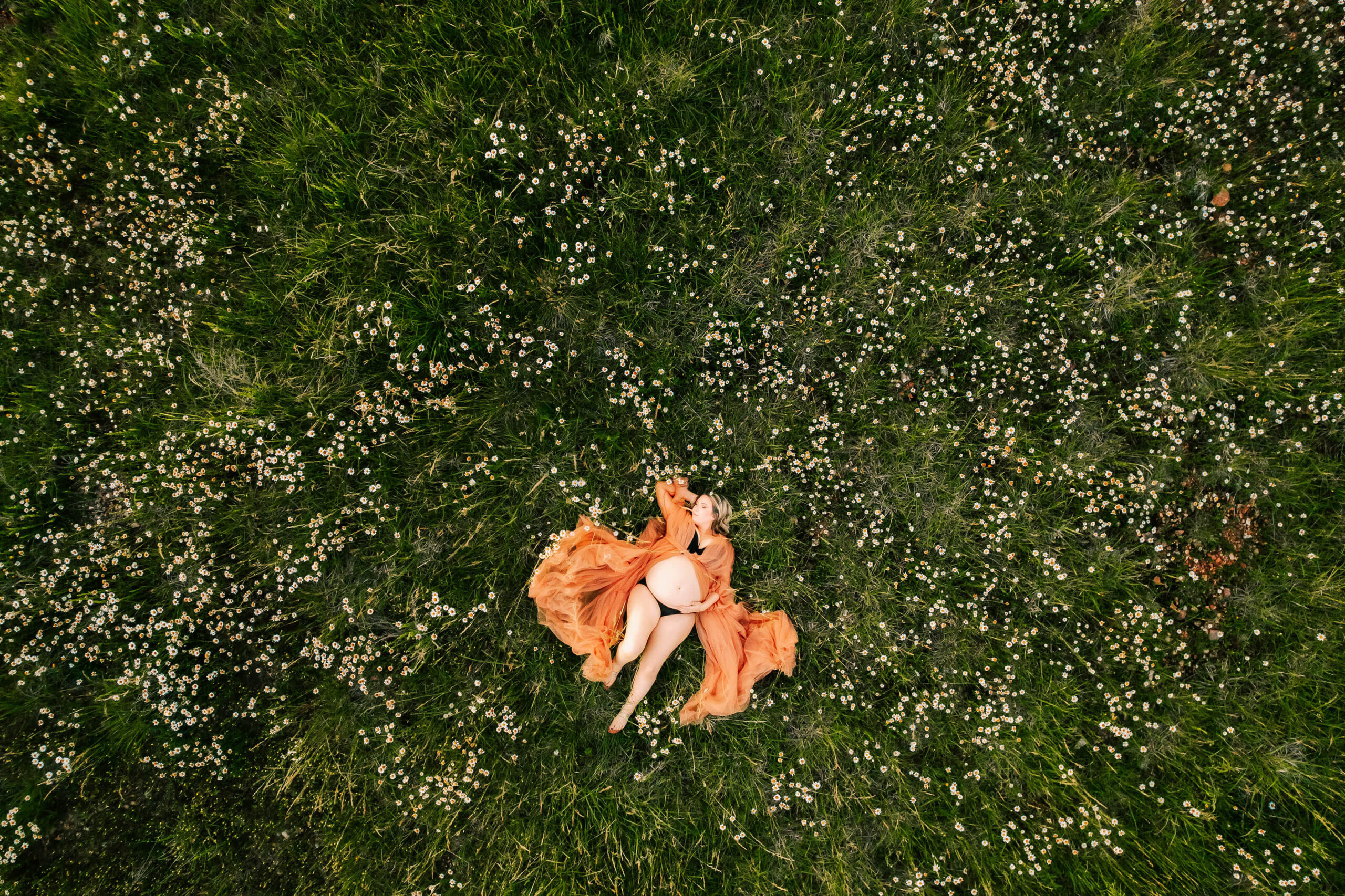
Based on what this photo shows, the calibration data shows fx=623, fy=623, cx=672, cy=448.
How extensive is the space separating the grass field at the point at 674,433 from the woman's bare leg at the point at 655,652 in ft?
0.60

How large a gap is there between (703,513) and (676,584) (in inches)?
18.1

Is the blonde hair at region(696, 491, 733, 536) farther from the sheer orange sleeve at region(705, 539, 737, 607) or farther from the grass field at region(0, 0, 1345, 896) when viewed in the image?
the grass field at region(0, 0, 1345, 896)

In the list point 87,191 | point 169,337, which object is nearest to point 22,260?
point 87,191

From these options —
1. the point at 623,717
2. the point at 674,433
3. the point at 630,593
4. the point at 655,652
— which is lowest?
the point at 623,717

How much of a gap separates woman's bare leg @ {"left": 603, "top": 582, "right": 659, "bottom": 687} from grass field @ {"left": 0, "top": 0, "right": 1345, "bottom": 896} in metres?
0.47

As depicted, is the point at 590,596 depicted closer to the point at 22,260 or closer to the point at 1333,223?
the point at 22,260

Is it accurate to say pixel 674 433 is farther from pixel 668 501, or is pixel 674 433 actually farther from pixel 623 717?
pixel 623 717

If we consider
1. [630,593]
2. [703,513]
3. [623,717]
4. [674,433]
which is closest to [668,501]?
[703,513]

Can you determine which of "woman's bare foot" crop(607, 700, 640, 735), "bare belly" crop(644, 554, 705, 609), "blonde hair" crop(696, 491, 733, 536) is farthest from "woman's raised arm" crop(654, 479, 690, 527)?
"woman's bare foot" crop(607, 700, 640, 735)

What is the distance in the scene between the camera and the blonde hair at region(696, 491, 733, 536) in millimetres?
3865

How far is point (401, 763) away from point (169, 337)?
3199 mm

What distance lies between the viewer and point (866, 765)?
411 cm

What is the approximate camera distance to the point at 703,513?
382 cm

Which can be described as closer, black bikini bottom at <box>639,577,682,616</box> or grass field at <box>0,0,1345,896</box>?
black bikini bottom at <box>639,577,682,616</box>
